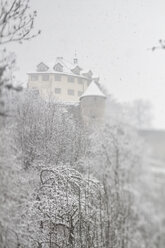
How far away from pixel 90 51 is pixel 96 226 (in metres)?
6.57

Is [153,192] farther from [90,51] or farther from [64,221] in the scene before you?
[90,51]

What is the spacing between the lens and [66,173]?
27.9ft

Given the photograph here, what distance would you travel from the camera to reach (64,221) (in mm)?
8250

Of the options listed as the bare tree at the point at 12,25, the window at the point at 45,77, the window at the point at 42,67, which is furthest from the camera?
the window at the point at 45,77

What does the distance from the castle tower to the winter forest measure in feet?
1.16

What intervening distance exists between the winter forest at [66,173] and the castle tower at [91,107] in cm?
36

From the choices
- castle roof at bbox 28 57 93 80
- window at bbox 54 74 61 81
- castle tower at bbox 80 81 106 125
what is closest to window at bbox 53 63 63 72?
castle roof at bbox 28 57 93 80

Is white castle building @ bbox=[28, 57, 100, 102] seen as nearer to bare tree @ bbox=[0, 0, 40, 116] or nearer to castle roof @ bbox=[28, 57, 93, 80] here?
castle roof @ bbox=[28, 57, 93, 80]

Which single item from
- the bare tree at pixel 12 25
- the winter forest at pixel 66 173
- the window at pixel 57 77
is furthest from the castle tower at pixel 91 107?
the bare tree at pixel 12 25

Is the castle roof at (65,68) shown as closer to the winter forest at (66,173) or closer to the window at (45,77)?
the window at (45,77)

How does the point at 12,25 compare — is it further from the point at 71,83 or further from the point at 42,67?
the point at 42,67

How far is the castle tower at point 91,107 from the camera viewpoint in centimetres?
1192

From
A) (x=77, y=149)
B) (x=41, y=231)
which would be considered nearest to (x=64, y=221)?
(x=41, y=231)

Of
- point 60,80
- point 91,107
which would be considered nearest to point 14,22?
point 91,107
